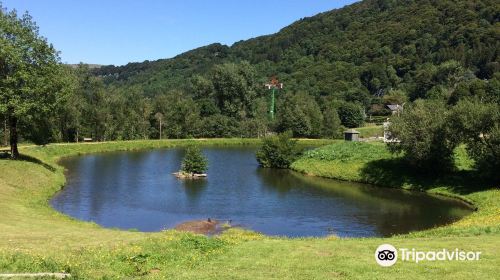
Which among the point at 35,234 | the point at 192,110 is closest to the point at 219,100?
the point at 192,110

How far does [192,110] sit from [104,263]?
12378 centimetres

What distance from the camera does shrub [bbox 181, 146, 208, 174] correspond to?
239ft

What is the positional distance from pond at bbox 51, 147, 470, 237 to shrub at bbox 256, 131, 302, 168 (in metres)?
3.81

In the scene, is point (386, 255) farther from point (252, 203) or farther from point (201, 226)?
point (252, 203)

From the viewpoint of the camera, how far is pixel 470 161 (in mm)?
65000

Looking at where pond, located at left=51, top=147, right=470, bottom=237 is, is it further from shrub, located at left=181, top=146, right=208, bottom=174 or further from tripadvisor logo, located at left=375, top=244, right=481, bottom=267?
tripadvisor logo, located at left=375, top=244, right=481, bottom=267

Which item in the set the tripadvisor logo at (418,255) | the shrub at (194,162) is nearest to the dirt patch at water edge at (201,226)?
the tripadvisor logo at (418,255)

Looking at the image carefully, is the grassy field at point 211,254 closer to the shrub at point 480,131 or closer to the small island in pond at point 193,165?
the shrub at point 480,131

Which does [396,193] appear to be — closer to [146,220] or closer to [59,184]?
[146,220]

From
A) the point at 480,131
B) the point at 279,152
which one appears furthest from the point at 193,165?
the point at 480,131

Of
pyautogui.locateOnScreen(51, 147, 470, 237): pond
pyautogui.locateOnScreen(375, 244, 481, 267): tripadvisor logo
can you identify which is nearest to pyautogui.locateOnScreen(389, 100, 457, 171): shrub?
pyautogui.locateOnScreen(51, 147, 470, 237): pond

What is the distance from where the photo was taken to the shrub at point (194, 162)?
7288 centimetres

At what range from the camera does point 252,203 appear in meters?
55.3

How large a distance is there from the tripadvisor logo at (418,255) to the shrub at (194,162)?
51.6m
